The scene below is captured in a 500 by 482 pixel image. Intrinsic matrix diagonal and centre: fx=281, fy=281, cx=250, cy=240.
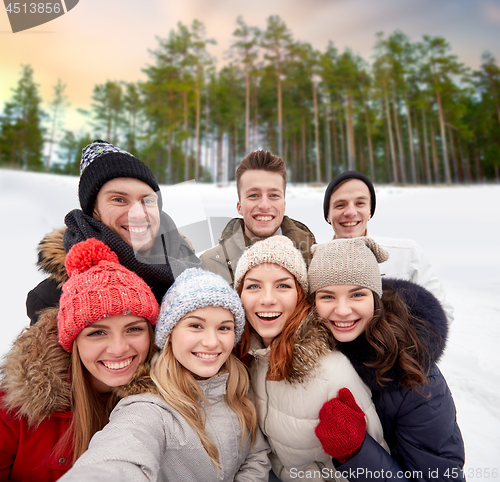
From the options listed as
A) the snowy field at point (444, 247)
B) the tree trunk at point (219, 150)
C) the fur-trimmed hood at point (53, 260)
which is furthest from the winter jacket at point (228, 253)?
the tree trunk at point (219, 150)

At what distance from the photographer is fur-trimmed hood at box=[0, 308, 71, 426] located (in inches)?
57.1

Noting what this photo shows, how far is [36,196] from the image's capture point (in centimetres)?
1167

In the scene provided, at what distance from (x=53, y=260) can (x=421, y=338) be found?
2.46m

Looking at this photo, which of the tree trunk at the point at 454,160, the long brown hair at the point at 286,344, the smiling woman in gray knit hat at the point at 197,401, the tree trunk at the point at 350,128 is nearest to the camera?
the smiling woman in gray knit hat at the point at 197,401

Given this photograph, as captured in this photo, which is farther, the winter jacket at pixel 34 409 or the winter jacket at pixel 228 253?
the winter jacket at pixel 228 253

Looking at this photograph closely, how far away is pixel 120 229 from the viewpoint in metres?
2.09

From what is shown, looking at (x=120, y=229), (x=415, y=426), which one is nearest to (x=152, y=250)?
(x=120, y=229)

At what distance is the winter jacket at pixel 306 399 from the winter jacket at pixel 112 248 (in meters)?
0.88

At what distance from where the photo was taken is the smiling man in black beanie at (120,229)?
1972mm

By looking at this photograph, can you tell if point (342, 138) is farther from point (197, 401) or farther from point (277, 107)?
point (197, 401)

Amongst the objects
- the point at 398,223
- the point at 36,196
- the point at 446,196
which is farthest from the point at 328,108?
the point at 36,196

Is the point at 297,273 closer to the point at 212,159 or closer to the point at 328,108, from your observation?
the point at 328,108

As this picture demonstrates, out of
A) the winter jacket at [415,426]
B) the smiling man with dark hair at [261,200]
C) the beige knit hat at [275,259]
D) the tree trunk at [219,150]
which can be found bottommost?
the winter jacket at [415,426]

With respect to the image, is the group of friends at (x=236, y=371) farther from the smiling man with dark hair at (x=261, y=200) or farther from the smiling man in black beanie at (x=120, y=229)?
the smiling man with dark hair at (x=261, y=200)
